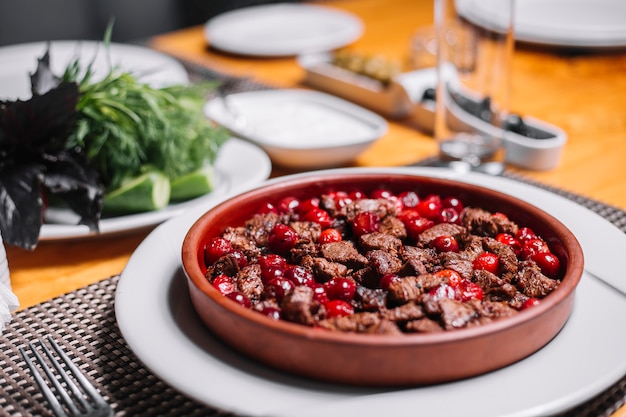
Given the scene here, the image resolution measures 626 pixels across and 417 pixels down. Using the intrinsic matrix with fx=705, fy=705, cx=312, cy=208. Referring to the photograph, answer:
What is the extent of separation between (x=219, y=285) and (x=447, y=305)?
0.34 meters

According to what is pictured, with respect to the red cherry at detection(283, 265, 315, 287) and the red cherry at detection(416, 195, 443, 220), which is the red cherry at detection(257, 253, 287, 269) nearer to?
the red cherry at detection(283, 265, 315, 287)

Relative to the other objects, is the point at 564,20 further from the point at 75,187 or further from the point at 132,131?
the point at 75,187

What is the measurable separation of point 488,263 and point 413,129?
1.04 metres

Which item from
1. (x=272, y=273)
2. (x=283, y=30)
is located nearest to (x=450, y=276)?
(x=272, y=273)

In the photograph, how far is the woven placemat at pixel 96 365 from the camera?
3.13 ft

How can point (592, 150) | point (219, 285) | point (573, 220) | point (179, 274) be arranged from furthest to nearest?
point (592, 150)
point (573, 220)
point (179, 274)
point (219, 285)

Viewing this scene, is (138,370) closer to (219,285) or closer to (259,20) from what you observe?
(219,285)

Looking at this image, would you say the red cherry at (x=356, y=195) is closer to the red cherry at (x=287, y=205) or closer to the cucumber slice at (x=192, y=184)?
the red cherry at (x=287, y=205)

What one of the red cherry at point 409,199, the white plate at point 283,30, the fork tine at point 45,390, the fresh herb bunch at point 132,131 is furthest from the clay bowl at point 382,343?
the white plate at point 283,30

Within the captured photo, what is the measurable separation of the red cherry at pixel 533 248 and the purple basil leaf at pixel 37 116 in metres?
0.91

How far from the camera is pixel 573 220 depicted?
1304 mm

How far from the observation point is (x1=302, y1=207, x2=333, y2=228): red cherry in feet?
4.18

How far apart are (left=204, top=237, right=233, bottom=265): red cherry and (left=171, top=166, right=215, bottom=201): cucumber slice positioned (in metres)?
0.45

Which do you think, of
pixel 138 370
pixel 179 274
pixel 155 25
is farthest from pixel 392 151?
pixel 155 25
